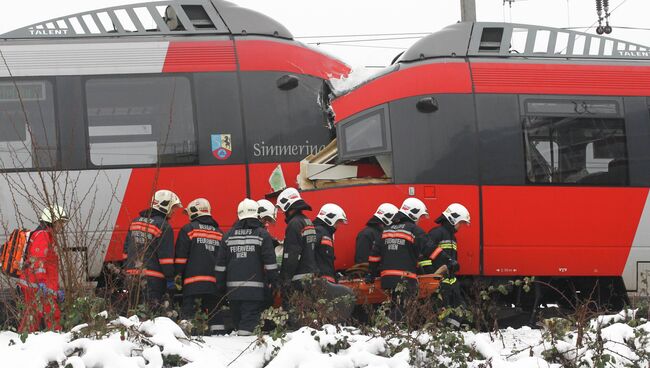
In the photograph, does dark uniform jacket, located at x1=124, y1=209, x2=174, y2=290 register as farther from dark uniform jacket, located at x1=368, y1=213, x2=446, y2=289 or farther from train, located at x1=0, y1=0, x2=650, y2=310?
dark uniform jacket, located at x1=368, y1=213, x2=446, y2=289

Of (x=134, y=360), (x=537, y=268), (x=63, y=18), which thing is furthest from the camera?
(x=63, y=18)

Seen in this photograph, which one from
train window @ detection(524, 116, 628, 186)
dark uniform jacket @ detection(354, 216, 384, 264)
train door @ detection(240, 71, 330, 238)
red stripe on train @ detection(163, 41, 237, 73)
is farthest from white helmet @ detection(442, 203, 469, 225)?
red stripe on train @ detection(163, 41, 237, 73)

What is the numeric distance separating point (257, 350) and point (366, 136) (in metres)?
4.48

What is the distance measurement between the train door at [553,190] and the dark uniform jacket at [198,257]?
10.0 ft

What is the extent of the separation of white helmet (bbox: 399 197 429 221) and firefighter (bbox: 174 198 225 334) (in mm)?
1958

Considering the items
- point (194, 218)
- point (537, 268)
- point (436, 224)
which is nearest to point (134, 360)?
point (194, 218)

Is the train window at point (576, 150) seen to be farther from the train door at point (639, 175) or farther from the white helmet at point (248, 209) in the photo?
the white helmet at point (248, 209)

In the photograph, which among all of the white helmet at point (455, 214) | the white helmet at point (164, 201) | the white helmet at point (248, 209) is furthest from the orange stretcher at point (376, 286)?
the white helmet at point (164, 201)

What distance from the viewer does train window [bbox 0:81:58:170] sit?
11.7 metres

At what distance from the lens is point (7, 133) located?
1170 cm

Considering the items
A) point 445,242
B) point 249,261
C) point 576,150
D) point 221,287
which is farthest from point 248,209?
point 576,150

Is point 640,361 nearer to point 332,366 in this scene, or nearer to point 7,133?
point 332,366

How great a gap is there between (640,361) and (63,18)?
8.02 m

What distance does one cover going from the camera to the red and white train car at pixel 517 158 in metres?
11.3
